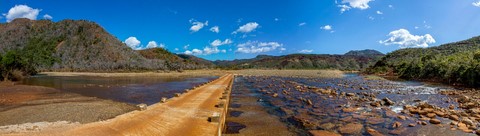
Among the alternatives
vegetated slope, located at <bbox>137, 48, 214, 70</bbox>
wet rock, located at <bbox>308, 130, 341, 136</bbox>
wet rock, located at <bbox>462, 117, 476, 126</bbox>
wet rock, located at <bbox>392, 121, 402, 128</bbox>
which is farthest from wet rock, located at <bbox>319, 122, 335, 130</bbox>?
vegetated slope, located at <bbox>137, 48, 214, 70</bbox>

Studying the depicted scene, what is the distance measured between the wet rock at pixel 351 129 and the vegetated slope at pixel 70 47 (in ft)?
238

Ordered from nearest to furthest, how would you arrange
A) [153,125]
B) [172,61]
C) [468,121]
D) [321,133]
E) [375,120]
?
[153,125]
[321,133]
[468,121]
[375,120]
[172,61]

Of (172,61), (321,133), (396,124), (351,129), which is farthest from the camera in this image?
(172,61)

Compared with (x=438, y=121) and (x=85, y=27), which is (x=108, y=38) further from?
(x=438, y=121)

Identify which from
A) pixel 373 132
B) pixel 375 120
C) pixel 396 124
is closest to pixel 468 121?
pixel 396 124

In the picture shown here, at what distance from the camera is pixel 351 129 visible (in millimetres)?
10609

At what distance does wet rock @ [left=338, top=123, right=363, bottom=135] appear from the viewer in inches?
402

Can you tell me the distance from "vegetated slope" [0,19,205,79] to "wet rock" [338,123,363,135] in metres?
72.7

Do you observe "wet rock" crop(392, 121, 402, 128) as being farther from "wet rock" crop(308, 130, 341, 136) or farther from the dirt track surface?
the dirt track surface

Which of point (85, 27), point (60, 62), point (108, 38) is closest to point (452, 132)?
point (60, 62)

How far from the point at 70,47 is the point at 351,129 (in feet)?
336

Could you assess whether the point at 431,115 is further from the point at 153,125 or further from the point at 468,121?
the point at 153,125

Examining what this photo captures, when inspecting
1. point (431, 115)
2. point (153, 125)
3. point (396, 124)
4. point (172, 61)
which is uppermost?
point (172, 61)

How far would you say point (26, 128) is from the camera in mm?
8422
